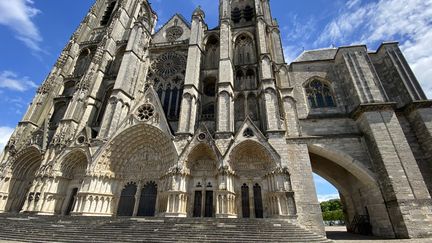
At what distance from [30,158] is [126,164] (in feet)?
24.6

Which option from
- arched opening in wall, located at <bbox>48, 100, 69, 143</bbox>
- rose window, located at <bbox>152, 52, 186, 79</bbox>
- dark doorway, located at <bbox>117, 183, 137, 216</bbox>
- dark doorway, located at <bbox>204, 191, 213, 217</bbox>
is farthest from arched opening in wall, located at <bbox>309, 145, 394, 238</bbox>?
arched opening in wall, located at <bbox>48, 100, 69, 143</bbox>

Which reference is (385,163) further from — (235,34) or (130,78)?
(130,78)

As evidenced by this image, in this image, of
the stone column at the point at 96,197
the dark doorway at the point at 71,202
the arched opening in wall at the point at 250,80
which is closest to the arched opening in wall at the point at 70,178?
the dark doorway at the point at 71,202

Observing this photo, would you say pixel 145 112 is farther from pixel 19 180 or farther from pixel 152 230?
pixel 19 180

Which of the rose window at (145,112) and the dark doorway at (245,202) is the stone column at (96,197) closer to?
the rose window at (145,112)

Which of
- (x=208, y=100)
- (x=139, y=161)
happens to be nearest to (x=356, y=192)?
(x=208, y=100)

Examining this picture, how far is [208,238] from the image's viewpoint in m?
7.15

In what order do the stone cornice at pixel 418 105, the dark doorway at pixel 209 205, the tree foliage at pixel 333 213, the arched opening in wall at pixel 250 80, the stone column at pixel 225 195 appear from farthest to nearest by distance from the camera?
1. the tree foliage at pixel 333 213
2. the arched opening in wall at pixel 250 80
3. the stone cornice at pixel 418 105
4. the dark doorway at pixel 209 205
5. the stone column at pixel 225 195

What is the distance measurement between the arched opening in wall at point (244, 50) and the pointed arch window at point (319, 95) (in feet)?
15.6

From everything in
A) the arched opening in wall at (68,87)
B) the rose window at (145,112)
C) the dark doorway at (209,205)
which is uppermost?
the arched opening in wall at (68,87)

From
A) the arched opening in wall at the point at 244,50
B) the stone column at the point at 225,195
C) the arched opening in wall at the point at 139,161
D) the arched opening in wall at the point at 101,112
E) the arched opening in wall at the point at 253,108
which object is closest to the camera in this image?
the stone column at the point at 225,195

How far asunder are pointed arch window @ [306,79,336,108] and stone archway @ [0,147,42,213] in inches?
759

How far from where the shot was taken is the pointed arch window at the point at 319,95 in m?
15.1

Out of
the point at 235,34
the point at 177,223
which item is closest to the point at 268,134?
the point at 177,223
